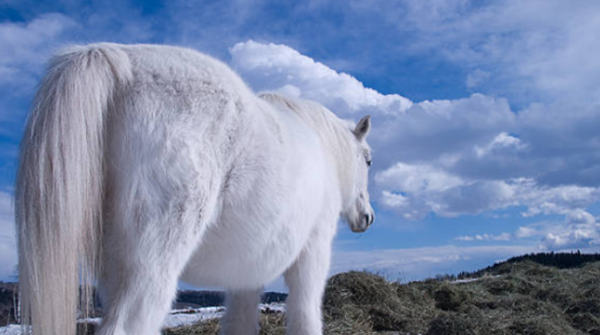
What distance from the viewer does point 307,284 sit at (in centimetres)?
341

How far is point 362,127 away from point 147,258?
2.88 meters

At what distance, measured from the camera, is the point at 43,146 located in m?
2.08

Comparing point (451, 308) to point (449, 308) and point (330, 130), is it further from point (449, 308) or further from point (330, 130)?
point (330, 130)

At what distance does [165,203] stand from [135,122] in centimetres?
41

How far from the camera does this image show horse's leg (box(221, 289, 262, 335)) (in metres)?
3.93

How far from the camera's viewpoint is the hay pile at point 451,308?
4832mm

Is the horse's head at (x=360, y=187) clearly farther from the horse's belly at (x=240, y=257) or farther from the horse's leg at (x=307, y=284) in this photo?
the horse's belly at (x=240, y=257)

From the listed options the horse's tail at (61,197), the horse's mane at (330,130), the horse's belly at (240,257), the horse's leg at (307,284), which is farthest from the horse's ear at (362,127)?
the horse's tail at (61,197)

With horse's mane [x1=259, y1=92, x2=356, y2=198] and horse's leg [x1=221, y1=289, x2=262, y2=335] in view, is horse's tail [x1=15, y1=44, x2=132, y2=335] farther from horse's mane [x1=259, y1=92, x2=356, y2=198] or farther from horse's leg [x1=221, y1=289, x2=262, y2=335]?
horse's leg [x1=221, y1=289, x2=262, y2=335]

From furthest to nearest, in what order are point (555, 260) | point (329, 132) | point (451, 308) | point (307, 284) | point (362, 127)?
point (555, 260) < point (451, 308) < point (362, 127) < point (329, 132) < point (307, 284)

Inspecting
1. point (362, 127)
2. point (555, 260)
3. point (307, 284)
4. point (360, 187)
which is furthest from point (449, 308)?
point (555, 260)

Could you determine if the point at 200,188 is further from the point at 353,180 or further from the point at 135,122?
the point at 353,180

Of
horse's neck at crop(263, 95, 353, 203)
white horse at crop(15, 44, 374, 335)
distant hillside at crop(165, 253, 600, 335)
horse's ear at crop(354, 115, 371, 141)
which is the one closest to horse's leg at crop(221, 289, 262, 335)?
distant hillside at crop(165, 253, 600, 335)

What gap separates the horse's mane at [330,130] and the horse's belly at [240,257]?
1.14m
